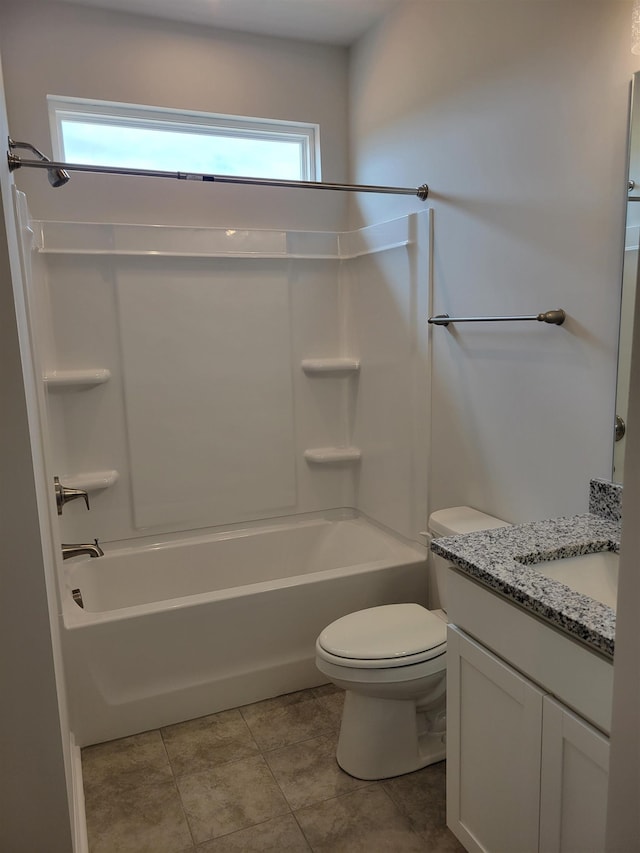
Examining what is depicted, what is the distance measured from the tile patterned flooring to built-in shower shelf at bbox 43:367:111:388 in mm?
1403

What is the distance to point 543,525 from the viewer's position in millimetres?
1615

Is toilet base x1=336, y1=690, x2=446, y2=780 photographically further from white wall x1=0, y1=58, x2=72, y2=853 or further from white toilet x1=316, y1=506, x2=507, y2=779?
white wall x1=0, y1=58, x2=72, y2=853

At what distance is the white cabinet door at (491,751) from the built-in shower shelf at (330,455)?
164 centimetres

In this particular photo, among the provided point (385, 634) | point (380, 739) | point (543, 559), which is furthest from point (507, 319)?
point (380, 739)

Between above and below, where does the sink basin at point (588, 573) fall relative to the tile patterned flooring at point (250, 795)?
above

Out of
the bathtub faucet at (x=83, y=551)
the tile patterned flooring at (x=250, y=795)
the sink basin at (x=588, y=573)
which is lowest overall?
the tile patterned flooring at (x=250, y=795)

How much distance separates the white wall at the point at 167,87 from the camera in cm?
248

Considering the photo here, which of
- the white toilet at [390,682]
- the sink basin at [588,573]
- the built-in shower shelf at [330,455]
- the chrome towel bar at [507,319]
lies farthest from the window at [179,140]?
the sink basin at [588,573]

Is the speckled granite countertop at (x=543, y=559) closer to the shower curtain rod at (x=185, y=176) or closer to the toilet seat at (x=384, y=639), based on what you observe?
the toilet seat at (x=384, y=639)

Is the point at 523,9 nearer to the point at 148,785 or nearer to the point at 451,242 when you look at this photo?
the point at 451,242

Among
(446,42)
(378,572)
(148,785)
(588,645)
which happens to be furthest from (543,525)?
(446,42)

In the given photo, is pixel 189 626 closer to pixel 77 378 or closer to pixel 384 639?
pixel 384 639

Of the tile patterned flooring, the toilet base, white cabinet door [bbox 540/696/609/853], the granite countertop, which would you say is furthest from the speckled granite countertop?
the tile patterned flooring

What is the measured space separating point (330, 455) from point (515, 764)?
1913 millimetres
